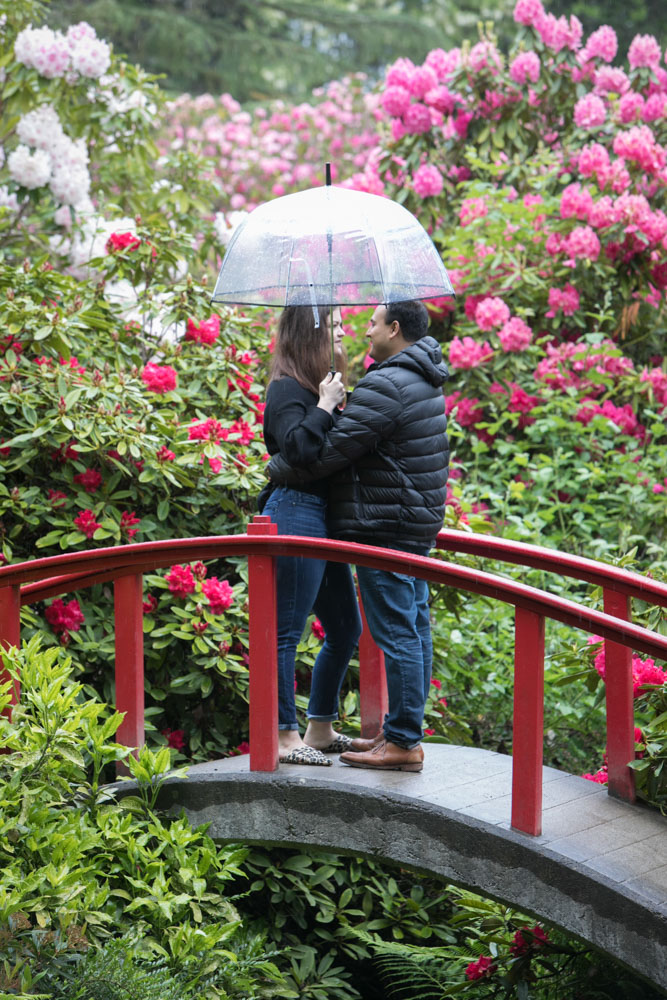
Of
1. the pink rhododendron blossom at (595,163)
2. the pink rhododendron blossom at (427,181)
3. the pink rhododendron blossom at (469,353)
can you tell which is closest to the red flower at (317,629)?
the pink rhododendron blossom at (469,353)

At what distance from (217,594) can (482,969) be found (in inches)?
66.9

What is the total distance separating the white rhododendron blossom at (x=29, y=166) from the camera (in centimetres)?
647

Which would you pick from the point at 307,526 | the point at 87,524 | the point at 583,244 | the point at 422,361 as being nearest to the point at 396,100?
the point at 583,244

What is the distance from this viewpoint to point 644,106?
758 cm

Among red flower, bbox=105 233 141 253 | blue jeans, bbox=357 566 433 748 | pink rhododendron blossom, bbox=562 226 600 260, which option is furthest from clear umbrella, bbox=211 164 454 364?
pink rhododendron blossom, bbox=562 226 600 260

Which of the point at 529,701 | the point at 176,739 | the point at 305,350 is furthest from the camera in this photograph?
the point at 176,739

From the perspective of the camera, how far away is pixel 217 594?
4.52 metres

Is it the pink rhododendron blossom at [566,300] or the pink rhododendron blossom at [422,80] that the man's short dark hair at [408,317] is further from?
the pink rhododendron blossom at [422,80]

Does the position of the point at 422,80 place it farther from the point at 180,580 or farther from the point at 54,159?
the point at 180,580

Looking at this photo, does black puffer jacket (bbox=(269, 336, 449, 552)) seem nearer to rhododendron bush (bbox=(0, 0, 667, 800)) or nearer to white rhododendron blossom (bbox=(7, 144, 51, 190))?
rhododendron bush (bbox=(0, 0, 667, 800))

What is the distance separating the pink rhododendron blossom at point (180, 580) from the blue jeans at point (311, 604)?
0.86 metres

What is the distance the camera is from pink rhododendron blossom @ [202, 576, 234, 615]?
4.52m

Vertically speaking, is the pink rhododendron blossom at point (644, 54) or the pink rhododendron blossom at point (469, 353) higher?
the pink rhododendron blossom at point (644, 54)

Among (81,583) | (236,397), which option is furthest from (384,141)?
(81,583)
